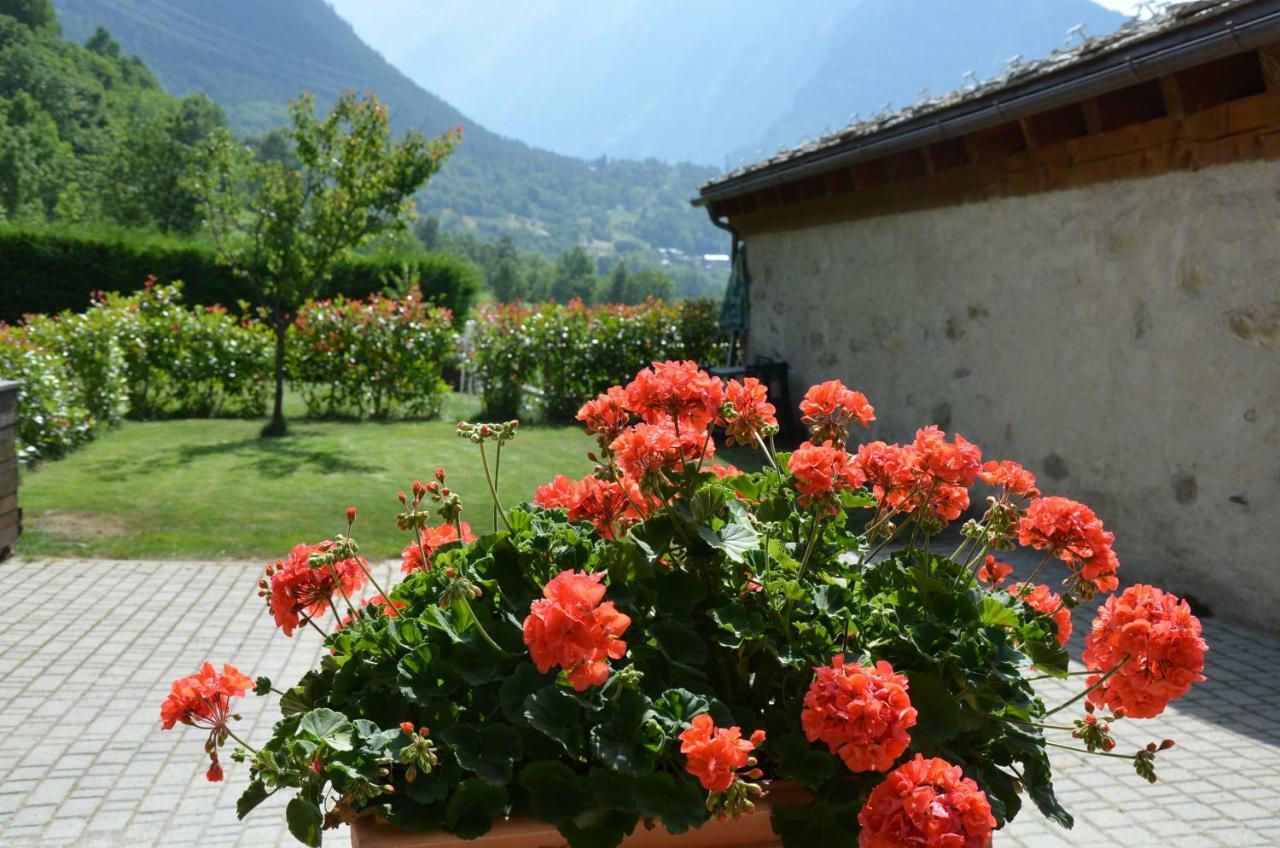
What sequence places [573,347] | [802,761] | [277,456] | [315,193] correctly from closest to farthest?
[802,761], [277,456], [315,193], [573,347]

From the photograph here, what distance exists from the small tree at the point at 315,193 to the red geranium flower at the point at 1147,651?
398 inches

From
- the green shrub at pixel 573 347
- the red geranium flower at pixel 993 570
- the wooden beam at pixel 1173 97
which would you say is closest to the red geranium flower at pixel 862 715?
the red geranium flower at pixel 993 570

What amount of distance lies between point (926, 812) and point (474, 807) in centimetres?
70

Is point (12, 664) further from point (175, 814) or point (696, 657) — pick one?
point (696, 657)

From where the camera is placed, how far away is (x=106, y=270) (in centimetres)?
1886

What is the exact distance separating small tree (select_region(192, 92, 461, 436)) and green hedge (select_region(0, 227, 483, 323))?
5.31m

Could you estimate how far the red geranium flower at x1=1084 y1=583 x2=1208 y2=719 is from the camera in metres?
1.71

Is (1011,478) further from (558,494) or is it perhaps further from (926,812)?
(558,494)

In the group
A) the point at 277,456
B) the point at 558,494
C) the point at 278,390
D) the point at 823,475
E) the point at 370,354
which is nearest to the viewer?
the point at 823,475

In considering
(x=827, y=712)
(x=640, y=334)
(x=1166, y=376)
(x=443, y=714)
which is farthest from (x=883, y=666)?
(x=640, y=334)

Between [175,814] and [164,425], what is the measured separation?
9412 millimetres

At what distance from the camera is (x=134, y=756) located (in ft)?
12.4

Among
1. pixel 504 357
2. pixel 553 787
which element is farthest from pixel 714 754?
pixel 504 357

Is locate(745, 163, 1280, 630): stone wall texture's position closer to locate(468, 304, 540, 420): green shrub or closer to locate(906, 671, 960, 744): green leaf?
locate(906, 671, 960, 744): green leaf
